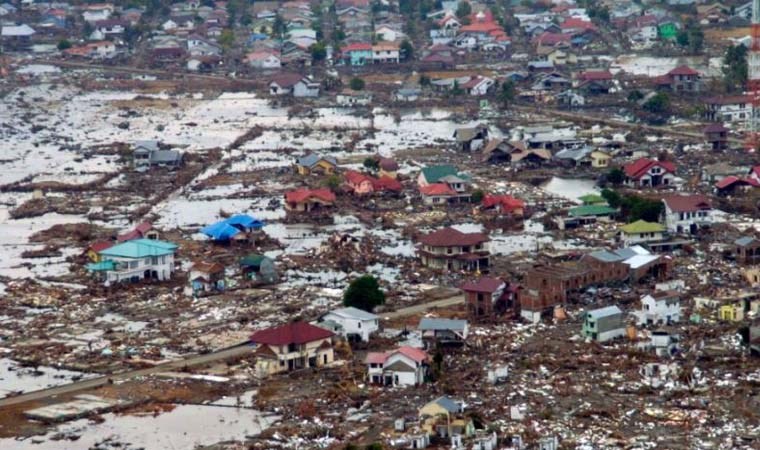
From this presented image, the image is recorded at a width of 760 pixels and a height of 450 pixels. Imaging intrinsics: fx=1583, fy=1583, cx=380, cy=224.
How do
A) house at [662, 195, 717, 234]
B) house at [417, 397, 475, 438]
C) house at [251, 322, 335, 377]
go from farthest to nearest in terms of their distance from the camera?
house at [662, 195, 717, 234] < house at [251, 322, 335, 377] < house at [417, 397, 475, 438]

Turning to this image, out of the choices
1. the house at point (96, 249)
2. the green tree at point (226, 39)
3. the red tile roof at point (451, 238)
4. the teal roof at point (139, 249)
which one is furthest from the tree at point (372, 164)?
the green tree at point (226, 39)

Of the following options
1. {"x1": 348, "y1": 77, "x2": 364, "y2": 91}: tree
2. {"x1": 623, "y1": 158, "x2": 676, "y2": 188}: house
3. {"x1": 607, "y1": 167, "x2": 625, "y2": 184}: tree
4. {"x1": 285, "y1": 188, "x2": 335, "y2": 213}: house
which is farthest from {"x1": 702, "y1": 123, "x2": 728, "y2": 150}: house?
{"x1": 348, "y1": 77, "x2": 364, "y2": 91}: tree

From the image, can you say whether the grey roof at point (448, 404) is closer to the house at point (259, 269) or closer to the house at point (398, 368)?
the house at point (398, 368)

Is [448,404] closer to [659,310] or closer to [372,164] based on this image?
[659,310]

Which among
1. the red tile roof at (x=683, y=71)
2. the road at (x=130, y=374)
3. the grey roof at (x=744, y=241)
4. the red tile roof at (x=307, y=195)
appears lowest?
the red tile roof at (x=683, y=71)

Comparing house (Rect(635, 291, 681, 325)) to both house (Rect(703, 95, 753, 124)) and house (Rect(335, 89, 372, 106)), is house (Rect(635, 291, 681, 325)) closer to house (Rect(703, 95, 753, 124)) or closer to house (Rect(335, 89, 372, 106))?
house (Rect(703, 95, 753, 124))

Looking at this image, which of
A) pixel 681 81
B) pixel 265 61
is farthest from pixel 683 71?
pixel 265 61

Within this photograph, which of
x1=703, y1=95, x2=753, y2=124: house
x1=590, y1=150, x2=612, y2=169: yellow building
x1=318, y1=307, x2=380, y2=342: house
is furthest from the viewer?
x1=703, y1=95, x2=753, y2=124: house
